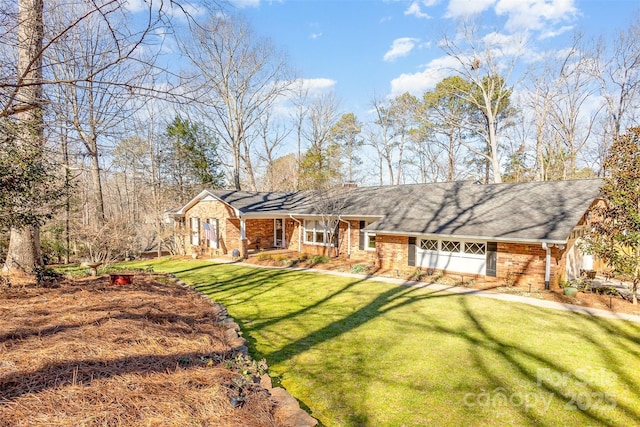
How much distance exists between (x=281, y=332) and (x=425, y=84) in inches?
909

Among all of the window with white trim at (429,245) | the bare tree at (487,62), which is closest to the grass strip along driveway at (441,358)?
the window with white trim at (429,245)

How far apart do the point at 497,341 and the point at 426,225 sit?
22.4 ft

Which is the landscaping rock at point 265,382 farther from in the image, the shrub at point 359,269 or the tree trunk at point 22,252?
the shrub at point 359,269

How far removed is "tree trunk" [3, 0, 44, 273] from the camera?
3.90m

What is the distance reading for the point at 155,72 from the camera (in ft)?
12.4

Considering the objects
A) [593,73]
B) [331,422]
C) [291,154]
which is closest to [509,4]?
[593,73]

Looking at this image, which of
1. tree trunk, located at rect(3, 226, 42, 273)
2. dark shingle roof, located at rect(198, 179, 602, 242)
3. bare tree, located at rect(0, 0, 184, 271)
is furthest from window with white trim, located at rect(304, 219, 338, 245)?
bare tree, located at rect(0, 0, 184, 271)

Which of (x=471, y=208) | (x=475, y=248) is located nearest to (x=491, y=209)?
(x=471, y=208)

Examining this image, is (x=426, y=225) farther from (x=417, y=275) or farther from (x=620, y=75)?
(x=620, y=75)

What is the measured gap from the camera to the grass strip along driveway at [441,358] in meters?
4.01

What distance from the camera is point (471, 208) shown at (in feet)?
43.7

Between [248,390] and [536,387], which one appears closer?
[248,390]

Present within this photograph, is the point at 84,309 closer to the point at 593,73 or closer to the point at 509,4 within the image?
the point at 509,4

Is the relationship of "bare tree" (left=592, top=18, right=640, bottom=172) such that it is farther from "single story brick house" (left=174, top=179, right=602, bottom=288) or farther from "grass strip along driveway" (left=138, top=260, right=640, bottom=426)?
"grass strip along driveway" (left=138, top=260, right=640, bottom=426)
